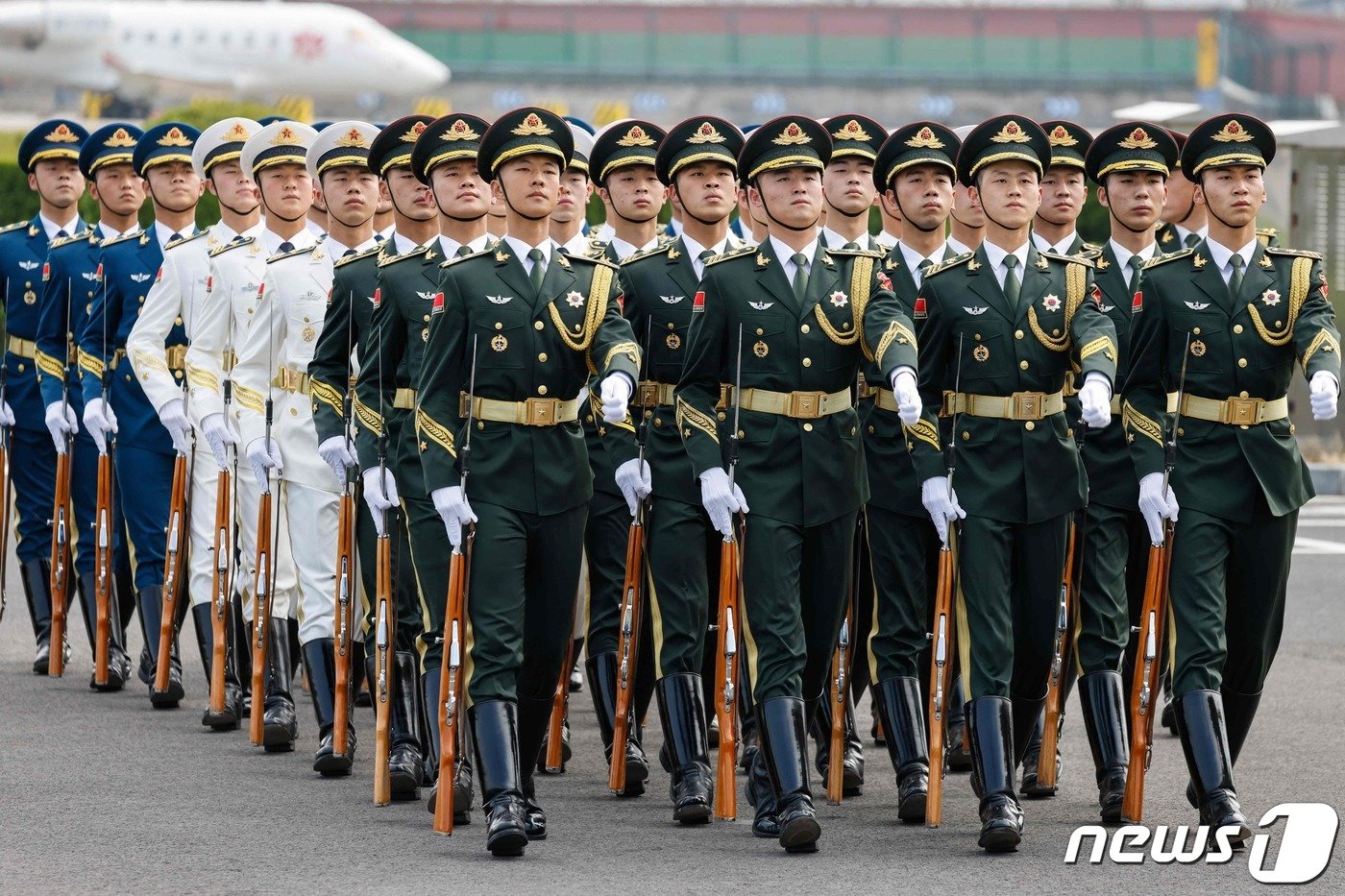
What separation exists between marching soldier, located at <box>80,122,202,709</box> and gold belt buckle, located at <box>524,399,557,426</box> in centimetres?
302

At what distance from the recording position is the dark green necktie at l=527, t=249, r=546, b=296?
695cm

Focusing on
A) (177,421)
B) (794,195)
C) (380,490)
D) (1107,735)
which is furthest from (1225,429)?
(177,421)

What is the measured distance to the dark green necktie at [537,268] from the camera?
695 cm

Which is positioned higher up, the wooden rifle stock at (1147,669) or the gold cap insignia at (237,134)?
the gold cap insignia at (237,134)

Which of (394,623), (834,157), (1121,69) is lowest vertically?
(394,623)

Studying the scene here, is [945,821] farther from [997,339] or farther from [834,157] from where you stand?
[834,157]

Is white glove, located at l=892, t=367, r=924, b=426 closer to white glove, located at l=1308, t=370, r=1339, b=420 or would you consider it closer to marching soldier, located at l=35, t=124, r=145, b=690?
white glove, located at l=1308, t=370, r=1339, b=420

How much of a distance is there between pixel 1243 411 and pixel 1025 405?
64 cm

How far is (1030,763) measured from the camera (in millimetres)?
8039

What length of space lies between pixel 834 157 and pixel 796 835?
8.46 feet

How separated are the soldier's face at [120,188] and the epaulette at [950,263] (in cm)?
434

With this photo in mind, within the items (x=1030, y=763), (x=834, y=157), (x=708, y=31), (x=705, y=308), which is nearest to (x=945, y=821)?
(x=1030, y=763)

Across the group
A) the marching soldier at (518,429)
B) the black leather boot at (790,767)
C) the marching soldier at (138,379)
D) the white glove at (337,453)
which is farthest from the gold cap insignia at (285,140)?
the black leather boot at (790,767)

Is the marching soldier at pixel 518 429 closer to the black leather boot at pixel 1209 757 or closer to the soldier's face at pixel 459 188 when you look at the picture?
the soldier's face at pixel 459 188
